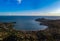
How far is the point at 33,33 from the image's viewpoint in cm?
104

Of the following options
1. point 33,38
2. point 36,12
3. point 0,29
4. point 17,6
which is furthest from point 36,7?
point 0,29

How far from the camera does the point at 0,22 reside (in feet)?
3.45

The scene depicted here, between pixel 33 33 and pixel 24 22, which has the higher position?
pixel 24 22

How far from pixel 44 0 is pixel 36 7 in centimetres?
11

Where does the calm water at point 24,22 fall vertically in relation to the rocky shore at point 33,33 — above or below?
above

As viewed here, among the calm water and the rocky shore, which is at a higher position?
the calm water

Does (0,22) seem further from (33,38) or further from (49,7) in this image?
(49,7)

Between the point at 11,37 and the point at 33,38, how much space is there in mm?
216

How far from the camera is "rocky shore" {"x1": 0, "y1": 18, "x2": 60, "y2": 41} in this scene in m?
1.04

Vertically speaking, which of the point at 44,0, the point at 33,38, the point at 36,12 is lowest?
the point at 33,38

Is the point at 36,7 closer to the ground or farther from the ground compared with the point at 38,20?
farther from the ground

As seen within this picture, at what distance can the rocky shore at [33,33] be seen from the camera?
1.04 metres

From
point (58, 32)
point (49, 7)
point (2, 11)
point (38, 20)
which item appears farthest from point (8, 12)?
point (58, 32)

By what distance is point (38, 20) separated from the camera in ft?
3.45
